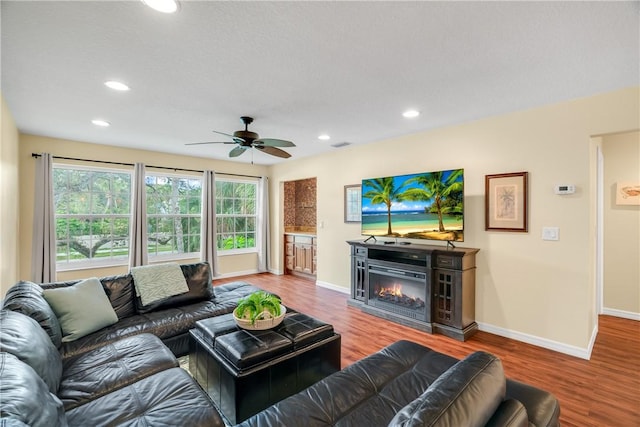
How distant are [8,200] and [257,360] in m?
3.50

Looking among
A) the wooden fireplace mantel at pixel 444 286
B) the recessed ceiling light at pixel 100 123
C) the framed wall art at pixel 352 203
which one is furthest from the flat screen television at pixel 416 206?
the recessed ceiling light at pixel 100 123

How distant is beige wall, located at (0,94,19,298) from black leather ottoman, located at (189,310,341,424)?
239 cm

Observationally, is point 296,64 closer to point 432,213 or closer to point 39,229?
point 432,213

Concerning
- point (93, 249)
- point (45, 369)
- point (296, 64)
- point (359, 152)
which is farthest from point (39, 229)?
point (359, 152)

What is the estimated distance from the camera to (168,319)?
2.64m

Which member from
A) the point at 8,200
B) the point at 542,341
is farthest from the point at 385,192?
Result: the point at 8,200

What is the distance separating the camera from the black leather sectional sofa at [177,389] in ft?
3.17

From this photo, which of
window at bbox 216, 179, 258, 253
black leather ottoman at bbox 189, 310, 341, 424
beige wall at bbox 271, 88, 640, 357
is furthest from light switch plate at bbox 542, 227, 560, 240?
window at bbox 216, 179, 258, 253

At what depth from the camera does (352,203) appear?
490 centimetres

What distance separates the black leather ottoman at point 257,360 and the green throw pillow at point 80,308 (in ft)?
2.58

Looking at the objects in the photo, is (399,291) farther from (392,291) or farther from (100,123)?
(100,123)

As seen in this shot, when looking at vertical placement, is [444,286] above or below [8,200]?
below

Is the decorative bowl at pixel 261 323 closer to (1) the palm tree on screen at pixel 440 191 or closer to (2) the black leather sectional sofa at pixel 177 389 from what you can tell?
(2) the black leather sectional sofa at pixel 177 389

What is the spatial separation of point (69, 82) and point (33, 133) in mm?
2468
